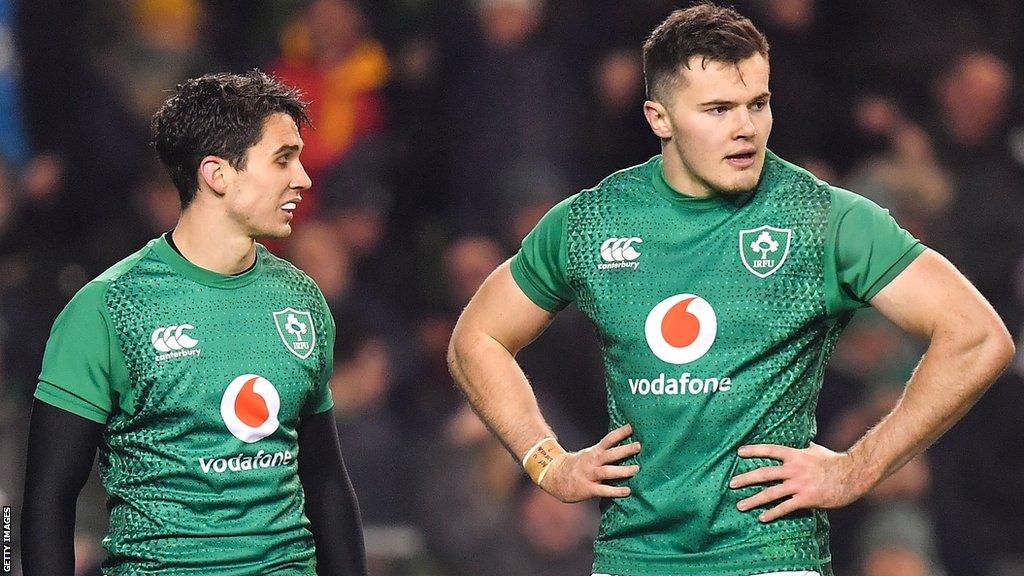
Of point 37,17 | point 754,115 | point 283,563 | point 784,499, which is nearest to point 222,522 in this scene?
point 283,563

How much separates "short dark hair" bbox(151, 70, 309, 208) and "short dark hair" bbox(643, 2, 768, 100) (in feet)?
2.91

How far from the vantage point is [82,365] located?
3.58 m

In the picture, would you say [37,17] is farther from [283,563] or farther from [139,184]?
[283,563]

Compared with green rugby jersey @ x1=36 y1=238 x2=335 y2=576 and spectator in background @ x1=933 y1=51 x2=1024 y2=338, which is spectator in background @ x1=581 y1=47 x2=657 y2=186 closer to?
spectator in background @ x1=933 y1=51 x2=1024 y2=338

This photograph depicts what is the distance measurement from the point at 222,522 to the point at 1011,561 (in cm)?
389

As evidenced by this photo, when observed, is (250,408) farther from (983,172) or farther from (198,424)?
(983,172)

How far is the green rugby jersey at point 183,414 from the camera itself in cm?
360

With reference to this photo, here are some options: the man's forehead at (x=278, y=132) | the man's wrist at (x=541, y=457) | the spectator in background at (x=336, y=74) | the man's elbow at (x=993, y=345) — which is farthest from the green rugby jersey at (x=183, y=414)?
the spectator in background at (x=336, y=74)

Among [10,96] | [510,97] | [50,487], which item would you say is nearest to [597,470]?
[50,487]

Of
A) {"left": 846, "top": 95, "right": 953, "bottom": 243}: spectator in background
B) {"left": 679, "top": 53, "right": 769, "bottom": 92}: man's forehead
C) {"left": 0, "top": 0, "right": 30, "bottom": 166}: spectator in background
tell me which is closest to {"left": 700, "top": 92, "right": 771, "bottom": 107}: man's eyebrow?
{"left": 679, "top": 53, "right": 769, "bottom": 92}: man's forehead

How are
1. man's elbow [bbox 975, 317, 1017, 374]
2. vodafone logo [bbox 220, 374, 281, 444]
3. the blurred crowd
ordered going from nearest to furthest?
man's elbow [bbox 975, 317, 1017, 374]
vodafone logo [bbox 220, 374, 281, 444]
the blurred crowd

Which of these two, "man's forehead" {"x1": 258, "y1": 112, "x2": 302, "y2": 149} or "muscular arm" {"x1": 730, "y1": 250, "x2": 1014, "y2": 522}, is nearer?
"muscular arm" {"x1": 730, "y1": 250, "x2": 1014, "y2": 522}

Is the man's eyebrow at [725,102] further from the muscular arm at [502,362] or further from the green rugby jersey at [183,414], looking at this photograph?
the green rugby jersey at [183,414]

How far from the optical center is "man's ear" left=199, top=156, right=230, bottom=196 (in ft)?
12.5
